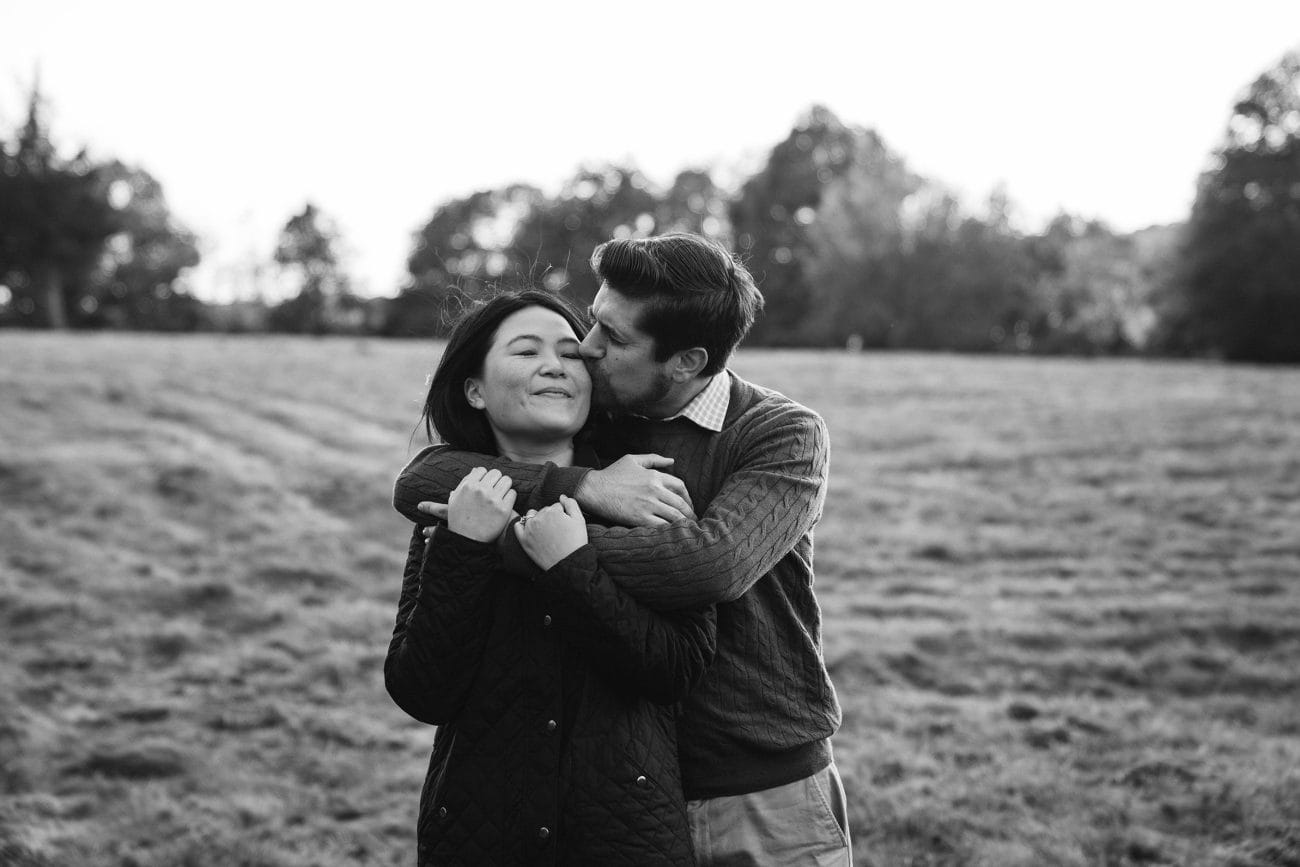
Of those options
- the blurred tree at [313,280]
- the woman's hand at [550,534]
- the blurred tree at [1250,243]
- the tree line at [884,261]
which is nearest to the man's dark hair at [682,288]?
the woman's hand at [550,534]

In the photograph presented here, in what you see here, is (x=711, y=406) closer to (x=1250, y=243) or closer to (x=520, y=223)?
(x=1250, y=243)

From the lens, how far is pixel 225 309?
46812mm

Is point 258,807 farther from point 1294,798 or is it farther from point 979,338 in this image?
point 979,338

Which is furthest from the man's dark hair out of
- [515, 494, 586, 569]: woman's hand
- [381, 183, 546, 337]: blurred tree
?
[381, 183, 546, 337]: blurred tree

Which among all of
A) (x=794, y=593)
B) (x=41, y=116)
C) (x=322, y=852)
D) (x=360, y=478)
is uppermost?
(x=41, y=116)

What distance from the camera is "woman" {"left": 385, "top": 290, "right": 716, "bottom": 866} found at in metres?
2.29

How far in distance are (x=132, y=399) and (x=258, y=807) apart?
467 inches

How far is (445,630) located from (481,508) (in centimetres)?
28

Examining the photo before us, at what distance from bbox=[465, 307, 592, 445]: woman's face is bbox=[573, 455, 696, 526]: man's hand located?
197 millimetres

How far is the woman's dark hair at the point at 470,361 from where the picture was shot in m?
2.67

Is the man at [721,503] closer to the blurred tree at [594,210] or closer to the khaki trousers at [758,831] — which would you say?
the khaki trousers at [758,831]

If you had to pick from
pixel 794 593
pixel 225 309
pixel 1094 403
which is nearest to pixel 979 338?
pixel 1094 403

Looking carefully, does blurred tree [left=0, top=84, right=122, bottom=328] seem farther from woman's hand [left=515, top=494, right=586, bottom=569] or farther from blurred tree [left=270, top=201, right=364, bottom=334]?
woman's hand [left=515, top=494, right=586, bottom=569]

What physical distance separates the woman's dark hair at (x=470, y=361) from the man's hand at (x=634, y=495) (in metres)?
0.42
